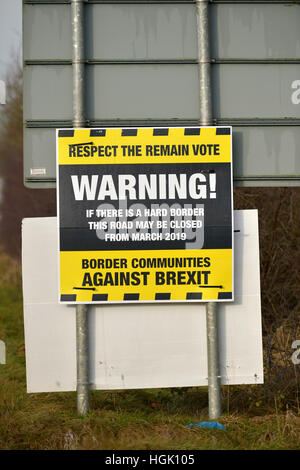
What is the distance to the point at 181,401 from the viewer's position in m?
7.81

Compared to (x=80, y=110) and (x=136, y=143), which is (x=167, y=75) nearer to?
(x=136, y=143)

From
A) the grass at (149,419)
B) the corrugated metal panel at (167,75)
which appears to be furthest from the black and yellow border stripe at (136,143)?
the grass at (149,419)

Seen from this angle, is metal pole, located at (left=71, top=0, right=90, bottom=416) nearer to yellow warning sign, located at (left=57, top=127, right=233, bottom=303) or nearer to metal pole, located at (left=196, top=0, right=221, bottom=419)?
yellow warning sign, located at (left=57, top=127, right=233, bottom=303)

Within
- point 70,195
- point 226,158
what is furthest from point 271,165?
point 70,195

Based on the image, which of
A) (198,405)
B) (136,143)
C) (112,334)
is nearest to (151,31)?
(136,143)

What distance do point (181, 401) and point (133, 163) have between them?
3.20 metres

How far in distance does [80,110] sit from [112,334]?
7.40 feet

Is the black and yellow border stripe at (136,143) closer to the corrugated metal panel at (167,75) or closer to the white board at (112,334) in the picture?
the corrugated metal panel at (167,75)

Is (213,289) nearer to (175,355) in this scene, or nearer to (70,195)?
(175,355)

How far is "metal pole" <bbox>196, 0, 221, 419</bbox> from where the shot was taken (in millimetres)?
6348

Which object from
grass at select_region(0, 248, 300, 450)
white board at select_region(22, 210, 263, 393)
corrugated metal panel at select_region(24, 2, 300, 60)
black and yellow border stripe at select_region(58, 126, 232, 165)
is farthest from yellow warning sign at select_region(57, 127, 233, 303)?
grass at select_region(0, 248, 300, 450)

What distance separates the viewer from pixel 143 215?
6227 mm

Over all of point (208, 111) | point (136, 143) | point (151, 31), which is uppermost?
point (151, 31)

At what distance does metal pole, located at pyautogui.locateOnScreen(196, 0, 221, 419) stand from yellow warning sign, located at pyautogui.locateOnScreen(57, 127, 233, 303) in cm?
18
